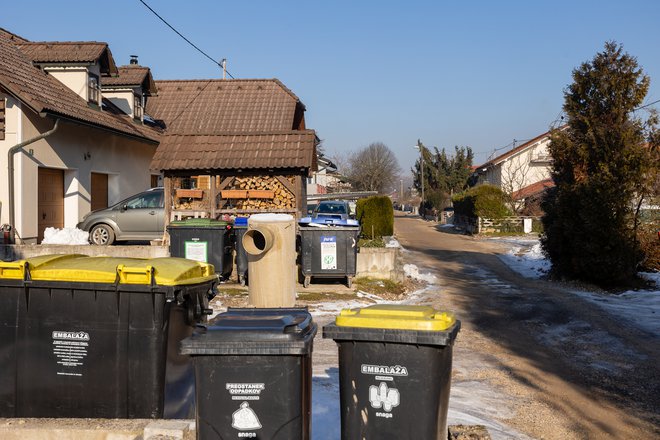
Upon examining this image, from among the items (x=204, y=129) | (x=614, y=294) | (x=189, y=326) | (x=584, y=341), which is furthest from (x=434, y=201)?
(x=189, y=326)

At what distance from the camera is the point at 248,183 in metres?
14.3

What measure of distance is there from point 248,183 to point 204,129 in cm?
1077

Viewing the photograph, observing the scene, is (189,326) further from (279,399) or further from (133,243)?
(133,243)

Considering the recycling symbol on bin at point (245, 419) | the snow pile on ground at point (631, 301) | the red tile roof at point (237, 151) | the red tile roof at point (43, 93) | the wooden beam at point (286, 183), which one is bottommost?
the snow pile on ground at point (631, 301)

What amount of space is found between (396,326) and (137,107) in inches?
768

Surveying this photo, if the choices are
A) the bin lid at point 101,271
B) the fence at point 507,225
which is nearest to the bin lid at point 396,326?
the bin lid at point 101,271

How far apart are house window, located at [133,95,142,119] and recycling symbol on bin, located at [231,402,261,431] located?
1903 centimetres

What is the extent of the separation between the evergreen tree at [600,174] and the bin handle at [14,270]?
41.7ft

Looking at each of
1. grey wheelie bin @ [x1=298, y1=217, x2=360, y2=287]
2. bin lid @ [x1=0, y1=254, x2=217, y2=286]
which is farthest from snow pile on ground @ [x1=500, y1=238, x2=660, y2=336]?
bin lid @ [x1=0, y1=254, x2=217, y2=286]

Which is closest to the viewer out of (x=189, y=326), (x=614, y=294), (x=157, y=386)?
(x=157, y=386)

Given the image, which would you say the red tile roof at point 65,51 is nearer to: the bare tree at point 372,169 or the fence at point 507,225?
the fence at point 507,225

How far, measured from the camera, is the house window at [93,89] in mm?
18047

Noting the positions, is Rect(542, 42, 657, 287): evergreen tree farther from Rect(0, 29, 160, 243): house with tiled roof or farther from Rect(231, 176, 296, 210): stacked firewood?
Rect(0, 29, 160, 243): house with tiled roof

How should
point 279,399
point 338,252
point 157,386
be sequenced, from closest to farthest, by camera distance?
point 279,399
point 157,386
point 338,252
